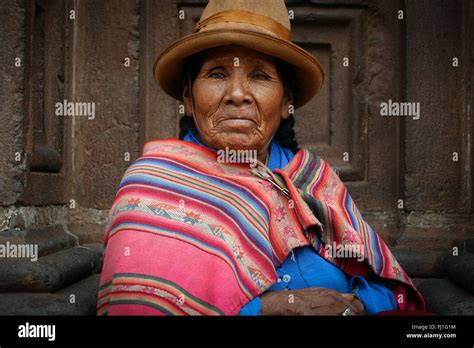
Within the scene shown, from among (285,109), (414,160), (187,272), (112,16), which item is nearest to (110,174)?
(112,16)

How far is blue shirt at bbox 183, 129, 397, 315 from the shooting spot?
2.24 meters

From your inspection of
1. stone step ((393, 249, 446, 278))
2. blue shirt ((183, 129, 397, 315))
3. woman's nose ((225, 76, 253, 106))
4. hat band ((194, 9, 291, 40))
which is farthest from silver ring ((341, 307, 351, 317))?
stone step ((393, 249, 446, 278))

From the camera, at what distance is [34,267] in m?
2.54

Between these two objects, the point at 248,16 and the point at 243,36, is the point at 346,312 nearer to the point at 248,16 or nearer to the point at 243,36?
the point at 243,36

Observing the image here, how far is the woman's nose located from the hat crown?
22 centimetres

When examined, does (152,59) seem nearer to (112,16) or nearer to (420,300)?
(112,16)

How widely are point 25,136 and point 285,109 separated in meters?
1.21

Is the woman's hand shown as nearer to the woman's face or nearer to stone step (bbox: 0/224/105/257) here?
the woman's face

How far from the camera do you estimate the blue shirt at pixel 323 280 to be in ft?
7.36

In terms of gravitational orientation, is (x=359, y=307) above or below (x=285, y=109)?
below

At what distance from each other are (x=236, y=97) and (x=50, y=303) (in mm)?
1151

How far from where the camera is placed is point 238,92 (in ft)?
7.48

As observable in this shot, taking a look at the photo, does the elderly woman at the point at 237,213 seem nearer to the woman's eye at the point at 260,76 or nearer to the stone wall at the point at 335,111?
the woman's eye at the point at 260,76
